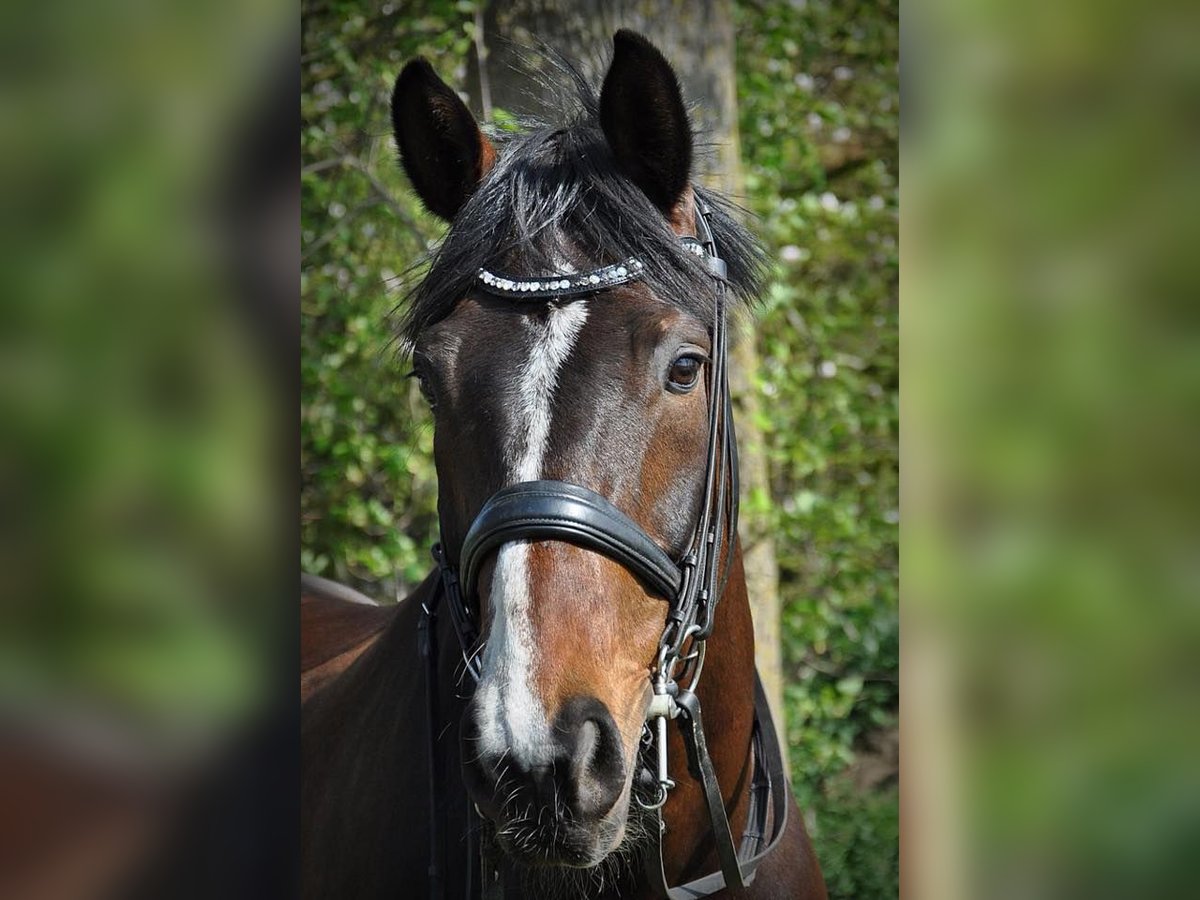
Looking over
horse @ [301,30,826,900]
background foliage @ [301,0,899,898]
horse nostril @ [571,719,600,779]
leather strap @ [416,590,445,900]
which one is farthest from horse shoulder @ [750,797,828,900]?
background foliage @ [301,0,899,898]

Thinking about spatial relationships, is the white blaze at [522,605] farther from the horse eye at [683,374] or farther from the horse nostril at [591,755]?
the horse eye at [683,374]

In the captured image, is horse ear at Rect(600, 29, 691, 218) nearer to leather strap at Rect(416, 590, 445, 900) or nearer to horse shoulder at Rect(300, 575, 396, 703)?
leather strap at Rect(416, 590, 445, 900)

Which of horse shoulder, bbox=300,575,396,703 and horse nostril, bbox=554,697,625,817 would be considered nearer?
horse nostril, bbox=554,697,625,817

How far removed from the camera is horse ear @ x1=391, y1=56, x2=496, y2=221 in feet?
6.43

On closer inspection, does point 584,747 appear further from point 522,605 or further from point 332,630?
point 332,630

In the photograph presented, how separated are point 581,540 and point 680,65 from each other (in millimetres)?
2193

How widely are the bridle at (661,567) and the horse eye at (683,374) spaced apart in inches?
4.0

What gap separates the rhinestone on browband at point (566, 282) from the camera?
5.81 ft

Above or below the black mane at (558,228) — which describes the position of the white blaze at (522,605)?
below

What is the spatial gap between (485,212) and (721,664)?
0.93 metres

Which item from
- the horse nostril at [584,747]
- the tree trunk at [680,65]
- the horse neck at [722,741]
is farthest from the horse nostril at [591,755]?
the tree trunk at [680,65]

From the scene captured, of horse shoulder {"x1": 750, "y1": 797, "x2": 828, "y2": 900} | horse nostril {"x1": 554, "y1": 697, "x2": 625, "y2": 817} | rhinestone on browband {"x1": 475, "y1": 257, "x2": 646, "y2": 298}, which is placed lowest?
horse shoulder {"x1": 750, "y1": 797, "x2": 828, "y2": 900}
